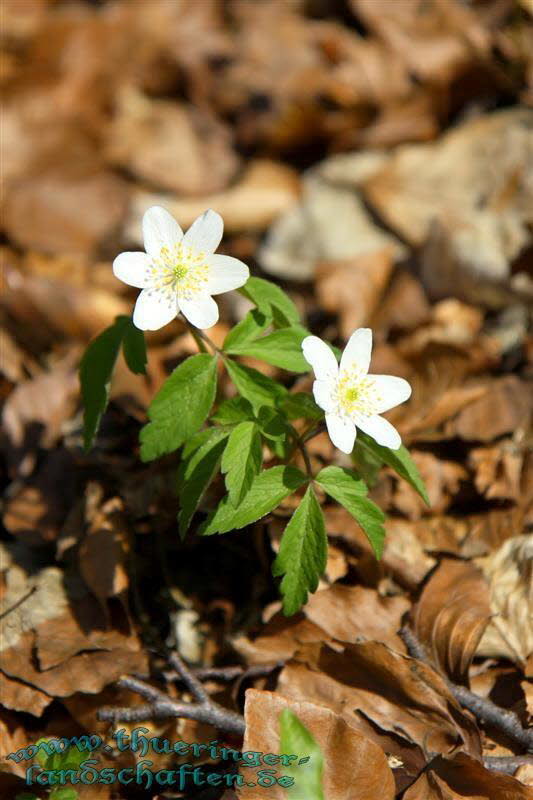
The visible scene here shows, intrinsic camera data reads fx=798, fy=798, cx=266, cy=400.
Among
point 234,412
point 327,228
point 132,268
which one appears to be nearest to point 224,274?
point 132,268

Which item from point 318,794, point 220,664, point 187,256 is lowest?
point 220,664

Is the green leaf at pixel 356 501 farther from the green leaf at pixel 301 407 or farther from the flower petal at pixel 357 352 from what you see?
the flower petal at pixel 357 352

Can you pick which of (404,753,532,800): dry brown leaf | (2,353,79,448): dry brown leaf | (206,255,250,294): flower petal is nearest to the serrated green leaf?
(206,255,250,294): flower petal

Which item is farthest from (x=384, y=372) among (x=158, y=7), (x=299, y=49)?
(x=158, y=7)

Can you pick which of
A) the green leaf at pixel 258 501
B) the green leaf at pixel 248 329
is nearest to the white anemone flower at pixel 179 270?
the green leaf at pixel 248 329

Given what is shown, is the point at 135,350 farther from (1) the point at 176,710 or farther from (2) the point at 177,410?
(1) the point at 176,710

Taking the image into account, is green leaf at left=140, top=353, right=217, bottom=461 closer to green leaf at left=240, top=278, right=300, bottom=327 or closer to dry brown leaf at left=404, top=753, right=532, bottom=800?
green leaf at left=240, top=278, right=300, bottom=327

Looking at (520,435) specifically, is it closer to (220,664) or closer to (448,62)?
(220,664)
